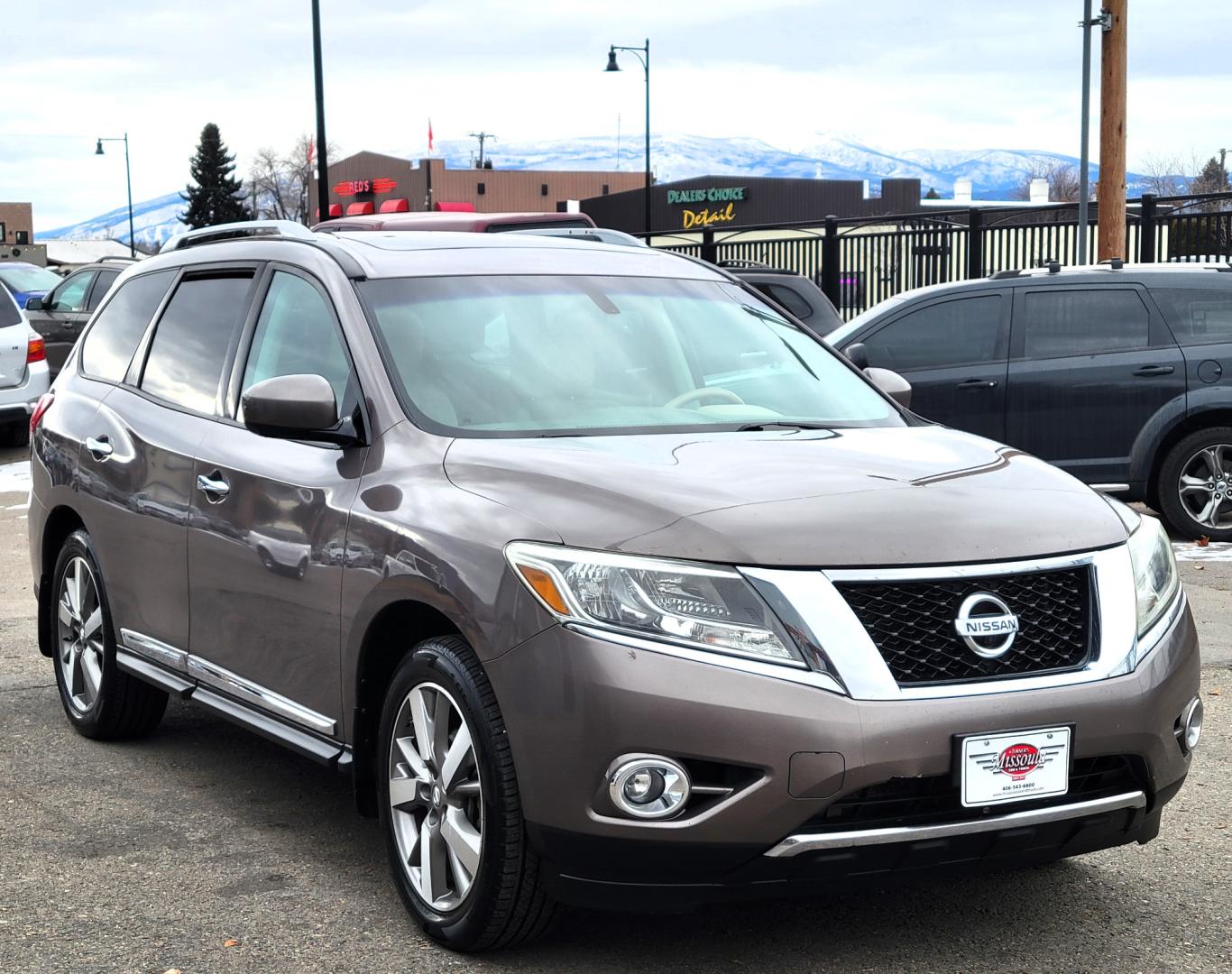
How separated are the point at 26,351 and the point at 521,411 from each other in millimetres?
13040

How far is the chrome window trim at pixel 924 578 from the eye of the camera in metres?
3.41

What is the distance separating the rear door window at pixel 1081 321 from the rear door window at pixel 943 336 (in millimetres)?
201

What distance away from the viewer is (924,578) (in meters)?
3.51

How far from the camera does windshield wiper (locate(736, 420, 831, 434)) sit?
4504mm

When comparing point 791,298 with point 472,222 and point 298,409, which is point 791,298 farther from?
point 298,409

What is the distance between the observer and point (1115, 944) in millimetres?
3994

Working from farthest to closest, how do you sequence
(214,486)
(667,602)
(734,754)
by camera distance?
(214,486), (667,602), (734,754)

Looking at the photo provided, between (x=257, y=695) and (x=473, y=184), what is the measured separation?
3822 inches

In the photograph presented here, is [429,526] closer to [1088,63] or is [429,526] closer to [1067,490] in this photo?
[1067,490]

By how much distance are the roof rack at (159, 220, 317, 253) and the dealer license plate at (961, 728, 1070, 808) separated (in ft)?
8.76

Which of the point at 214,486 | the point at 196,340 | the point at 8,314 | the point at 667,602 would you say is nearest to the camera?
the point at 667,602

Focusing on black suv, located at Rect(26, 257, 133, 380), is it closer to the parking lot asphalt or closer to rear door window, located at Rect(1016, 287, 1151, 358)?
rear door window, located at Rect(1016, 287, 1151, 358)

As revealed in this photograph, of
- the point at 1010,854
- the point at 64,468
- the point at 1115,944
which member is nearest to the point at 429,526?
the point at 1010,854

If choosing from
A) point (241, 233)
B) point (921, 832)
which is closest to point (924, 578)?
point (921, 832)
